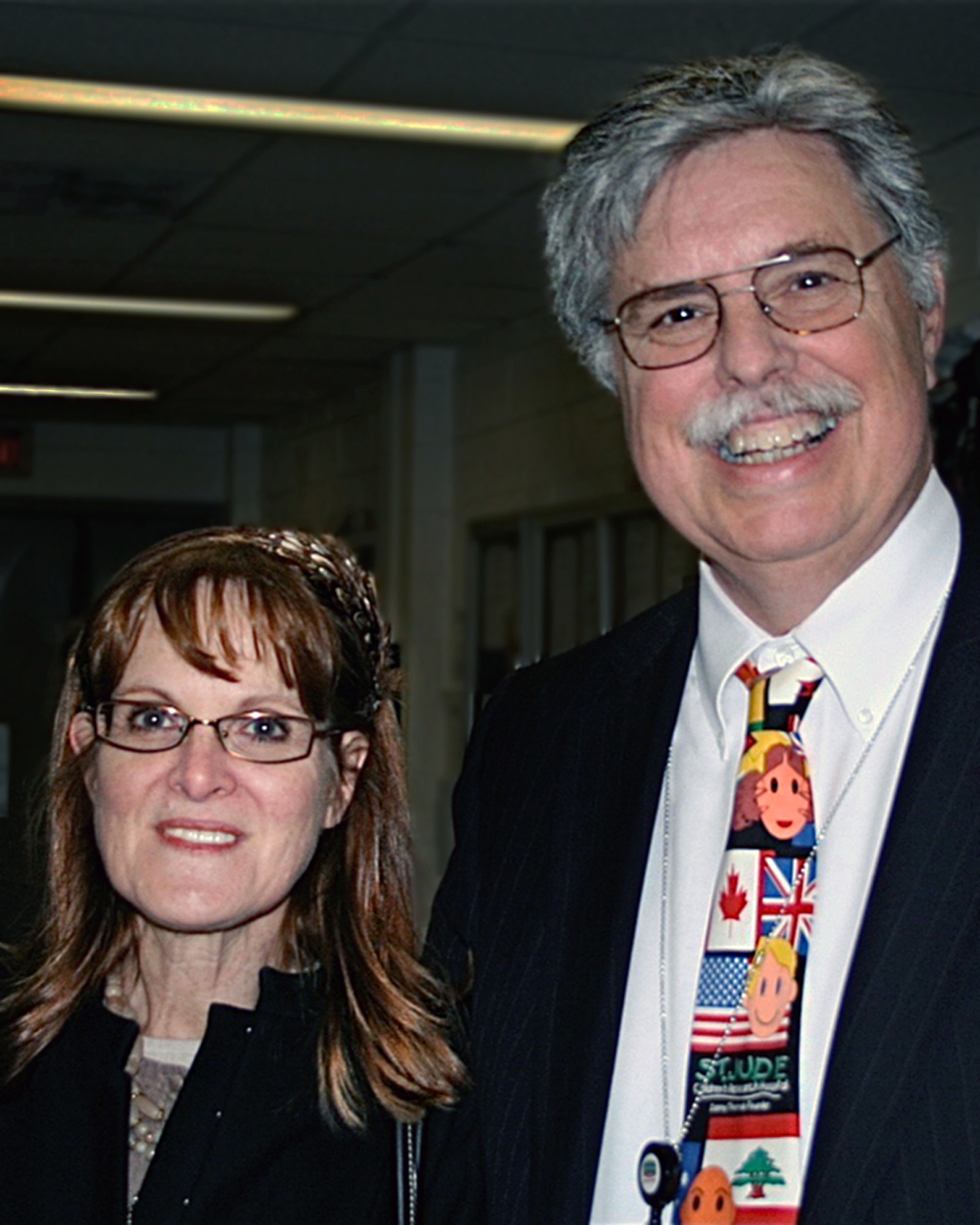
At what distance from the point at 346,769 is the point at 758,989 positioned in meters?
0.42

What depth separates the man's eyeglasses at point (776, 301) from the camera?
1.50m

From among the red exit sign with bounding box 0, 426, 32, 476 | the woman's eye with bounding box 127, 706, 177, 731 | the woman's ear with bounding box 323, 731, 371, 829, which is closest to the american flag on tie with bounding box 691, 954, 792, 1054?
the woman's ear with bounding box 323, 731, 371, 829

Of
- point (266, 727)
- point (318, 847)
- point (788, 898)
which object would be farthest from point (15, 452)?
point (788, 898)

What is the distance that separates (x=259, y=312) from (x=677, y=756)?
4699 mm

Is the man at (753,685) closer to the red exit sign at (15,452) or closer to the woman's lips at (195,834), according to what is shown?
the woman's lips at (195,834)

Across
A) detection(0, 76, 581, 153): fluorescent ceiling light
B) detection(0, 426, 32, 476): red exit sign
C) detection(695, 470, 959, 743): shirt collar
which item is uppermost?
detection(0, 426, 32, 476): red exit sign

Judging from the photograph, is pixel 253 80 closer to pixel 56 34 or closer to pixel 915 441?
pixel 56 34

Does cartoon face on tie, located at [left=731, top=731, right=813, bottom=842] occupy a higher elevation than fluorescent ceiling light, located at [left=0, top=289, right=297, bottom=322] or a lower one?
lower

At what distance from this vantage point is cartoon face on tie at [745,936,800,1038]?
4.54ft

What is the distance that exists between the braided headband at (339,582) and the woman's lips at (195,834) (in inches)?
8.0

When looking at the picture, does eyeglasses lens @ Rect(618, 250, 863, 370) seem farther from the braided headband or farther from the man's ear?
the braided headband

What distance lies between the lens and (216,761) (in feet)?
4.81

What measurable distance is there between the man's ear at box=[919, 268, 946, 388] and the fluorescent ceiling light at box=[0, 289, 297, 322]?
4.51 m

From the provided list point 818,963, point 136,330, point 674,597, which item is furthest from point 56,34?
point 136,330
